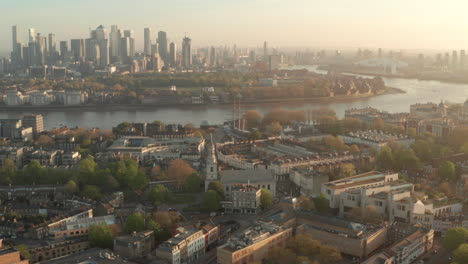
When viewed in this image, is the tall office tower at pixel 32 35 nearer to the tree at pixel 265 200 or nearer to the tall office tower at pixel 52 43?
the tall office tower at pixel 52 43

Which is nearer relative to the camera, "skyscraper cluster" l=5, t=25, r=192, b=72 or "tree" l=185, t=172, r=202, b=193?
"tree" l=185, t=172, r=202, b=193

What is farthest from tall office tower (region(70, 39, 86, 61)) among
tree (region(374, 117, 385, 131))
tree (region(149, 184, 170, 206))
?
tree (region(149, 184, 170, 206))

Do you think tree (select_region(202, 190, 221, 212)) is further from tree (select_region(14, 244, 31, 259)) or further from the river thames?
the river thames

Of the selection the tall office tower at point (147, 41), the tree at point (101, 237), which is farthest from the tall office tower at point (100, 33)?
the tree at point (101, 237)

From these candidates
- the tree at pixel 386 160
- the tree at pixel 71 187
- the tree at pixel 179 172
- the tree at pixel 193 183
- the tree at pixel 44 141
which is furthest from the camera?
the tree at pixel 44 141

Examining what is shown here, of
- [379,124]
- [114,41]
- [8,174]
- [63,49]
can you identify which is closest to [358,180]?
[8,174]

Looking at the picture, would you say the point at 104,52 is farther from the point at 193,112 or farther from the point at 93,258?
the point at 93,258

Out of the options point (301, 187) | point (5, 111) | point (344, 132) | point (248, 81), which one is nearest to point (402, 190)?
point (301, 187)
